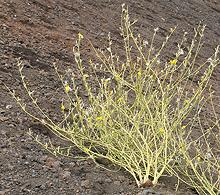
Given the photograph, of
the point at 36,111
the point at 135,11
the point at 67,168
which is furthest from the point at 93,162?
the point at 135,11

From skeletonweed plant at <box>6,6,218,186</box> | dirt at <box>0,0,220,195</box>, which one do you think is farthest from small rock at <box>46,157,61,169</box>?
skeletonweed plant at <box>6,6,218,186</box>

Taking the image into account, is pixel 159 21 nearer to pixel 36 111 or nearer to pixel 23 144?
pixel 36 111

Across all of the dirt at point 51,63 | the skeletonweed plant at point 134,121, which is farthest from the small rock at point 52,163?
the skeletonweed plant at point 134,121

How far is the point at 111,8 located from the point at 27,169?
458 cm

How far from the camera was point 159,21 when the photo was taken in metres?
6.81

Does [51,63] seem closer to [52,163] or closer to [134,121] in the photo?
[52,163]

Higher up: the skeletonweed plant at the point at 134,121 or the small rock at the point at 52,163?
the skeletonweed plant at the point at 134,121

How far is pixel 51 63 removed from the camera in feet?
12.5

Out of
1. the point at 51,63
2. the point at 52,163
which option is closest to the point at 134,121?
the point at 52,163

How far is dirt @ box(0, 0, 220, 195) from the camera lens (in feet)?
7.11

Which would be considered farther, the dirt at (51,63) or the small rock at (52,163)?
the small rock at (52,163)

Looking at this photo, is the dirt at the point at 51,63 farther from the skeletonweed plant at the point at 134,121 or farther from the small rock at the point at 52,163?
the skeletonweed plant at the point at 134,121

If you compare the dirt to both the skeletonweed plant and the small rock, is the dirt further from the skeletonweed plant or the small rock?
the skeletonweed plant

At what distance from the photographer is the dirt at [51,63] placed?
2.17 meters
